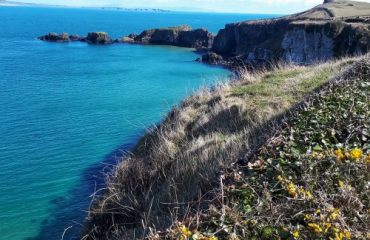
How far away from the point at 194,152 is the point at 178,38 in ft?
316

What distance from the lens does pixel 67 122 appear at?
3291 cm

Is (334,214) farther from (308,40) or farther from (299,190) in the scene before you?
(308,40)

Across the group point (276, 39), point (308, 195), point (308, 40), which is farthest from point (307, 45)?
point (308, 195)

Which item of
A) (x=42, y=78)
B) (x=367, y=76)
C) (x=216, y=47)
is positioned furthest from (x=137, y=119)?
(x=216, y=47)

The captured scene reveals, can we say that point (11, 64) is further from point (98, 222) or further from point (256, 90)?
point (98, 222)

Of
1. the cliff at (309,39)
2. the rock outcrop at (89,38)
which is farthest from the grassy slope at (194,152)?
the rock outcrop at (89,38)

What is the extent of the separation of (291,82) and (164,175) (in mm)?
7222

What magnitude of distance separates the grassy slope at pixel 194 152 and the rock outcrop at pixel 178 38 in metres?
82.3

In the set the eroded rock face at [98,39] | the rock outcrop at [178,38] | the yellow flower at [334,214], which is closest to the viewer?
the yellow flower at [334,214]

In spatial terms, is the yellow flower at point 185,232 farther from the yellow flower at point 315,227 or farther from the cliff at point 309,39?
the cliff at point 309,39

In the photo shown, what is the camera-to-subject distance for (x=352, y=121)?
7137mm

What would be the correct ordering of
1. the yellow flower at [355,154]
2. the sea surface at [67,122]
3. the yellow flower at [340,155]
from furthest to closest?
the sea surface at [67,122]
the yellow flower at [340,155]
the yellow flower at [355,154]

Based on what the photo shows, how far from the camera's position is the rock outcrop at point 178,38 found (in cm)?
10094

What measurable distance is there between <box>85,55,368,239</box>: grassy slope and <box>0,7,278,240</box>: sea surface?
1251 mm
